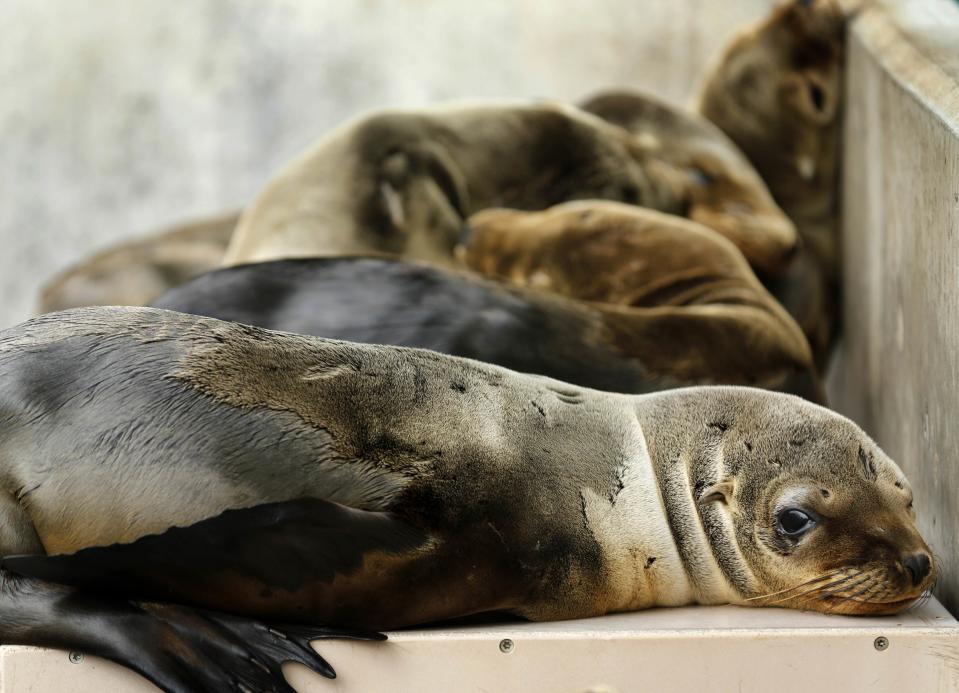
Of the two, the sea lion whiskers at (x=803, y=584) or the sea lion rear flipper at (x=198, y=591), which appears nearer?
the sea lion rear flipper at (x=198, y=591)

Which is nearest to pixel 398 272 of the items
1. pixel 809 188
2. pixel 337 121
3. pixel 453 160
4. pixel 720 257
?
pixel 720 257

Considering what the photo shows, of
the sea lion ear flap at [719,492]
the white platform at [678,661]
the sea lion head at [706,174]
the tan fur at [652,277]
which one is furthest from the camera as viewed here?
the sea lion head at [706,174]

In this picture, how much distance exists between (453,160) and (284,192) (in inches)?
21.1

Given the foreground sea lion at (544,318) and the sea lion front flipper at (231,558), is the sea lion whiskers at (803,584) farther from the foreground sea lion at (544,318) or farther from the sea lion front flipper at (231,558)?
the foreground sea lion at (544,318)

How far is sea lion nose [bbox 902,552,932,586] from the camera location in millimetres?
1828

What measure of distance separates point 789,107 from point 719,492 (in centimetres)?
334

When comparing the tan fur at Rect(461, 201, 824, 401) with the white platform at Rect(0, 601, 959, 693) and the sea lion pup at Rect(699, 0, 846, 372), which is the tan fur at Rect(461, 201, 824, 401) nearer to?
the white platform at Rect(0, 601, 959, 693)


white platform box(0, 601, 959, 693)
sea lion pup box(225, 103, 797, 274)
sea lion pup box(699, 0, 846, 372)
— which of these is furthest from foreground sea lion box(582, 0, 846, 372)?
white platform box(0, 601, 959, 693)

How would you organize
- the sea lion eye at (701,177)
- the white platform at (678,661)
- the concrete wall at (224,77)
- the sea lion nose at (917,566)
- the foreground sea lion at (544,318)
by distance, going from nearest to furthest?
1. the white platform at (678,661)
2. the sea lion nose at (917,566)
3. the foreground sea lion at (544,318)
4. the sea lion eye at (701,177)
5. the concrete wall at (224,77)

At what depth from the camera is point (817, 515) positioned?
75.0 inches

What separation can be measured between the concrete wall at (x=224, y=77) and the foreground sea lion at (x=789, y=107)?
1774 millimetres

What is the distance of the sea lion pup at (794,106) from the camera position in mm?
4914

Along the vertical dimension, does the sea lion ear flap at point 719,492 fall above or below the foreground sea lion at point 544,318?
above

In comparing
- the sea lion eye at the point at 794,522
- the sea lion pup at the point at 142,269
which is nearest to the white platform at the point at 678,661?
the sea lion eye at the point at 794,522
